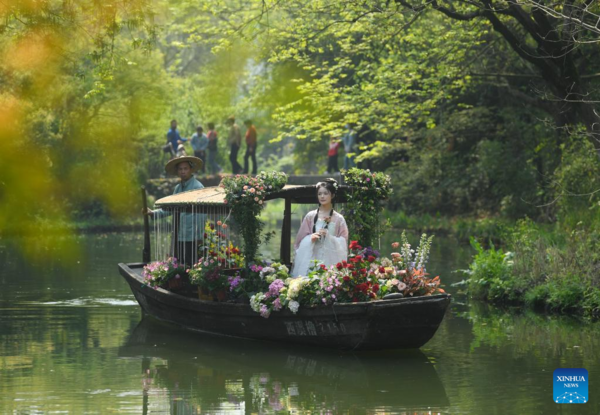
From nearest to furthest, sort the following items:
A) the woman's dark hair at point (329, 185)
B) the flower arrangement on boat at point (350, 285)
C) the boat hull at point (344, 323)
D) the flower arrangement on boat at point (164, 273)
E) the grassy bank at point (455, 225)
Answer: the boat hull at point (344, 323)
the flower arrangement on boat at point (350, 285)
the woman's dark hair at point (329, 185)
the flower arrangement on boat at point (164, 273)
the grassy bank at point (455, 225)

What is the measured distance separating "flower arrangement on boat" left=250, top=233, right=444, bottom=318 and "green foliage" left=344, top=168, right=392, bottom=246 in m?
1.16

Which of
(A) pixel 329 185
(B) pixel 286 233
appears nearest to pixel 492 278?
(B) pixel 286 233

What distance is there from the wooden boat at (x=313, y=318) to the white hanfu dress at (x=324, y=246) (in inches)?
24.3

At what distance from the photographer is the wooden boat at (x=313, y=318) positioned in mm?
12273

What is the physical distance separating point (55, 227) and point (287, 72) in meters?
12.9

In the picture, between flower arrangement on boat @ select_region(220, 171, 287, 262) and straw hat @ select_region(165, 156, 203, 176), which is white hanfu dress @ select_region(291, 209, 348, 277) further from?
straw hat @ select_region(165, 156, 203, 176)

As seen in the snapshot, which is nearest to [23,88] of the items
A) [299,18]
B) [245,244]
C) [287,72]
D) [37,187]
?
[37,187]

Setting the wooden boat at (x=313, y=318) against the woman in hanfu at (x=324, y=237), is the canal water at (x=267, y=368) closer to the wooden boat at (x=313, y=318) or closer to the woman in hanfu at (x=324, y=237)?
the wooden boat at (x=313, y=318)

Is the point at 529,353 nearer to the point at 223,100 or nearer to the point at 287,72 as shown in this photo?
the point at 287,72

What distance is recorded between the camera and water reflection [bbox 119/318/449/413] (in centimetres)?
1030

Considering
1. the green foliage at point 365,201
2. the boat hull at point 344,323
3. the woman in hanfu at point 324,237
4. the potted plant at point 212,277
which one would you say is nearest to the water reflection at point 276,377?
the boat hull at point 344,323

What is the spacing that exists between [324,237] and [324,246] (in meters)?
0.12

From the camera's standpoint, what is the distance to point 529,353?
517 inches

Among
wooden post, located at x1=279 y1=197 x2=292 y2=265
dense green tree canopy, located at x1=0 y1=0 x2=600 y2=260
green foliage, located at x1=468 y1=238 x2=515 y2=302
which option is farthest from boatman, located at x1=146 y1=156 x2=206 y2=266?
green foliage, located at x1=468 y1=238 x2=515 y2=302
